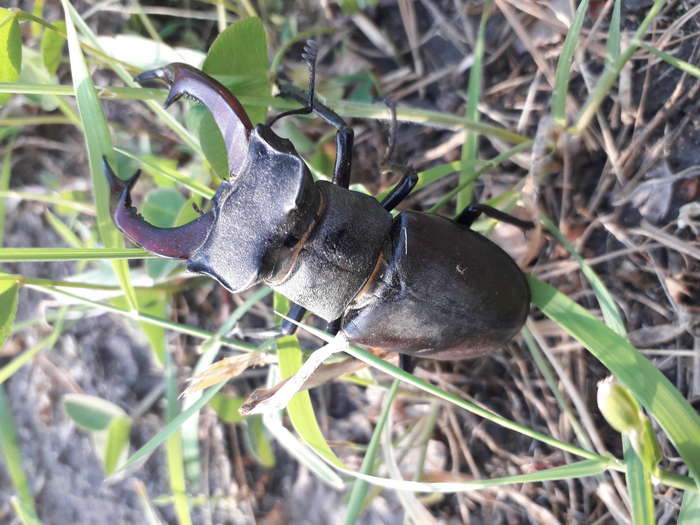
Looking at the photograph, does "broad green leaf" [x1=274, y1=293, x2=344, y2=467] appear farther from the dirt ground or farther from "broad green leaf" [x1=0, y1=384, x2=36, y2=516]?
"broad green leaf" [x1=0, y1=384, x2=36, y2=516]

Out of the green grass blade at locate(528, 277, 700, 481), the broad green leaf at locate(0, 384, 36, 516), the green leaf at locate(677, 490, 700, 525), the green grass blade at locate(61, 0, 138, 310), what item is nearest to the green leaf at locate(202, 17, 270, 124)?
the green grass blade at locate(61, 0, 138, 310)

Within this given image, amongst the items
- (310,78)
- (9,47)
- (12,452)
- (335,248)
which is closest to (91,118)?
(9,47)

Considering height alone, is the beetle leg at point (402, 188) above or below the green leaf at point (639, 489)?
above

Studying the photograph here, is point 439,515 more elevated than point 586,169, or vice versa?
point 586,169

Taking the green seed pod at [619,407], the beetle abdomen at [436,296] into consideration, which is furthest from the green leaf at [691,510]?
the beetle abdomen at [436,296]

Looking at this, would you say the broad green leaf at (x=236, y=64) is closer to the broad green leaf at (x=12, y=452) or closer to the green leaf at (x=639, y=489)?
the green leaf at (x=639, y=489)

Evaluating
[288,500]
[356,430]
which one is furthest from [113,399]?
[356,430]

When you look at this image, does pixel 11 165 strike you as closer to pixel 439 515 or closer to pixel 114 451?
pixel 114 451
